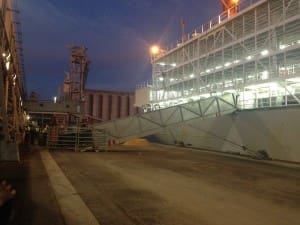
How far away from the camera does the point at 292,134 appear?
22734mm

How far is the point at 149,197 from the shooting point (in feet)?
31.8

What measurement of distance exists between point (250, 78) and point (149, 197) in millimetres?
21590

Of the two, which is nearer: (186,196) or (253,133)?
(186,196)

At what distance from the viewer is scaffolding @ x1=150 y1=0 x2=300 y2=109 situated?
24359mm

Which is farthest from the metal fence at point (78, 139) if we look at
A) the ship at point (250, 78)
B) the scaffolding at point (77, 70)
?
the scaffolding at point (77, 70)

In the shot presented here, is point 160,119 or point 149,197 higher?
point 160,119

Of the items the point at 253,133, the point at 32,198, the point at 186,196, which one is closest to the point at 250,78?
the point at 253,133

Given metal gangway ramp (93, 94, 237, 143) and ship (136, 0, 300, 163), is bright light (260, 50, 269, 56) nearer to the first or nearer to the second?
ship (136, 0, 300, 163)

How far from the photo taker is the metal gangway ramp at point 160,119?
27453mm

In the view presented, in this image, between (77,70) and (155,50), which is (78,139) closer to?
(155,50)

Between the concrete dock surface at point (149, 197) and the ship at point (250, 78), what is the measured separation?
9744mm

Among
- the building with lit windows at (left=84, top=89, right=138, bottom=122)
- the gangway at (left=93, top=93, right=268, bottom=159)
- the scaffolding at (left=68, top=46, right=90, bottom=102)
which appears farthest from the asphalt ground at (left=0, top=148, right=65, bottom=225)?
the building with lit windows at (left=84, top=89, right=138, bottom=122)

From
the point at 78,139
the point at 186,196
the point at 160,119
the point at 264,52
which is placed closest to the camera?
the point at 186,196

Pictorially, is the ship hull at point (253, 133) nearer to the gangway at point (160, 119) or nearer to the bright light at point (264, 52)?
the gangway at point (160, 119)
